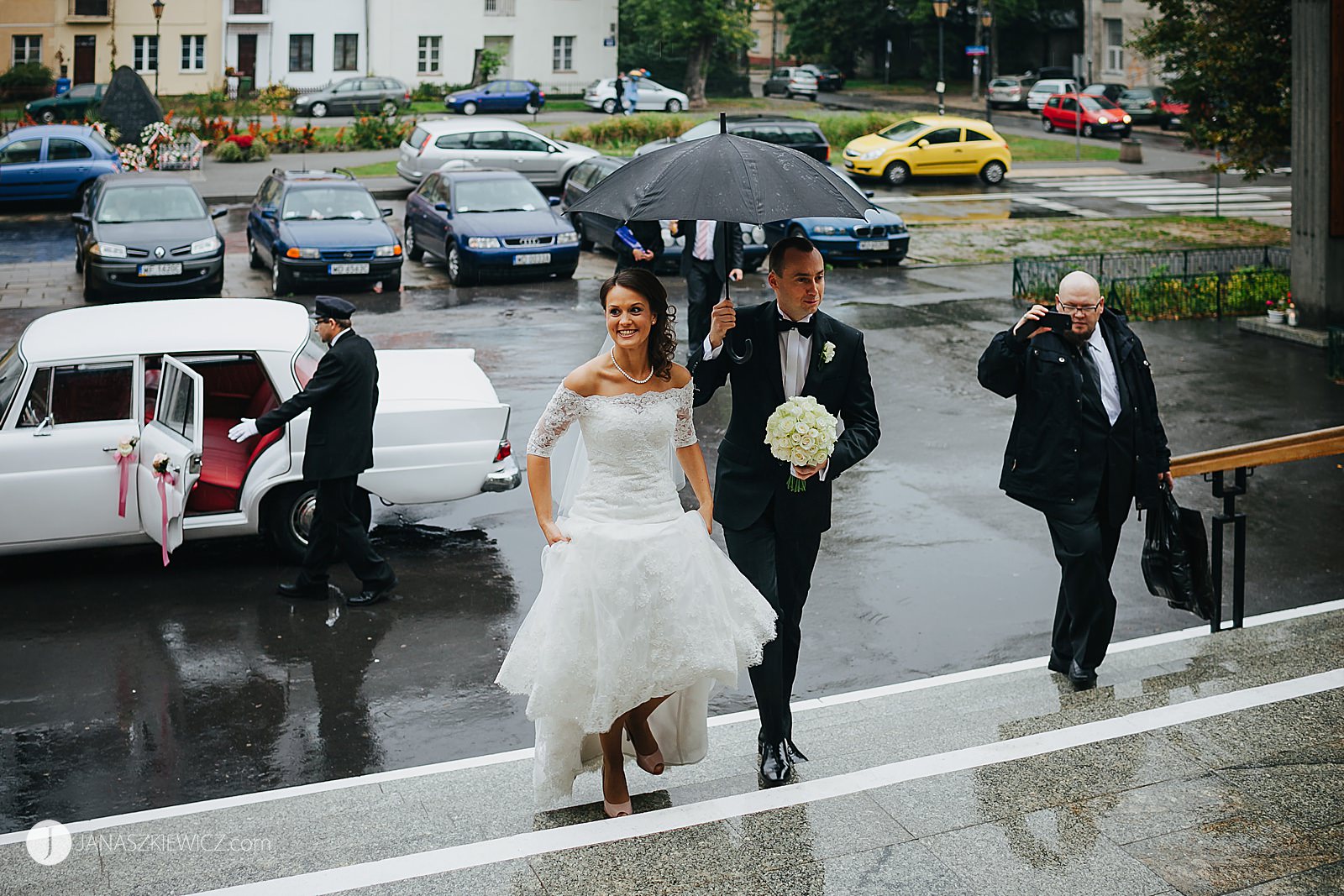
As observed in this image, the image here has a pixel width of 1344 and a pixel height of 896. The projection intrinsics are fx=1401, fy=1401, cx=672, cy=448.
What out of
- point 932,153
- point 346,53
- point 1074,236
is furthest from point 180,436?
point 346,53

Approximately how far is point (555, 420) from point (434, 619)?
3.88 meters

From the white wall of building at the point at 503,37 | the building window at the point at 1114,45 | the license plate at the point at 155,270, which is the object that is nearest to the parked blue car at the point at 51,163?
the license plate at the point at 155,270

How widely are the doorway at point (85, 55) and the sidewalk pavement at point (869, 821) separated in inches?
2387

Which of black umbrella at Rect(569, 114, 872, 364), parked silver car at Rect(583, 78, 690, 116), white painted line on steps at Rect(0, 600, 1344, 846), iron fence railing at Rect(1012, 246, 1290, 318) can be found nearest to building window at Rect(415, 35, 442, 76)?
parked silver car at Rect(583, 78, 690, 116)

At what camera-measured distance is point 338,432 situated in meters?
8.80

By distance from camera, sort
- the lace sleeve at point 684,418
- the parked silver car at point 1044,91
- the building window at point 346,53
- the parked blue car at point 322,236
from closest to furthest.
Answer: the lace sleeve at point 684,418
the parked blue car at point 322,236
the parked silver car at point 1044,91
the building window at point 346,53

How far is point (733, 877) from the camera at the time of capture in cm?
458

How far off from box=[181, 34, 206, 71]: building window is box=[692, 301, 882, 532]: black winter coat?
60.2 metres

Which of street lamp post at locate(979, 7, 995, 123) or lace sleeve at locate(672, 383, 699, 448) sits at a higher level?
street lamp post at locate(979, 7, 995, 123)

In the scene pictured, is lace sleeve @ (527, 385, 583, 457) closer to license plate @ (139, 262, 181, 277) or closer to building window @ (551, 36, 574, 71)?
license plate @ (139, 262, 181, 277)

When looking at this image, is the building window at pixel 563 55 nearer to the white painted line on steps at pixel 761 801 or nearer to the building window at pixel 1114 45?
the building window at pixel 1114 45

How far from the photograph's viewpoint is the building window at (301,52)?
60312 millimetres

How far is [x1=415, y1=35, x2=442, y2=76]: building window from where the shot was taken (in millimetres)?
61875

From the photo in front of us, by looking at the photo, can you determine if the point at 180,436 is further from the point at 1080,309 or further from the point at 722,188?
the point at 1080,309
